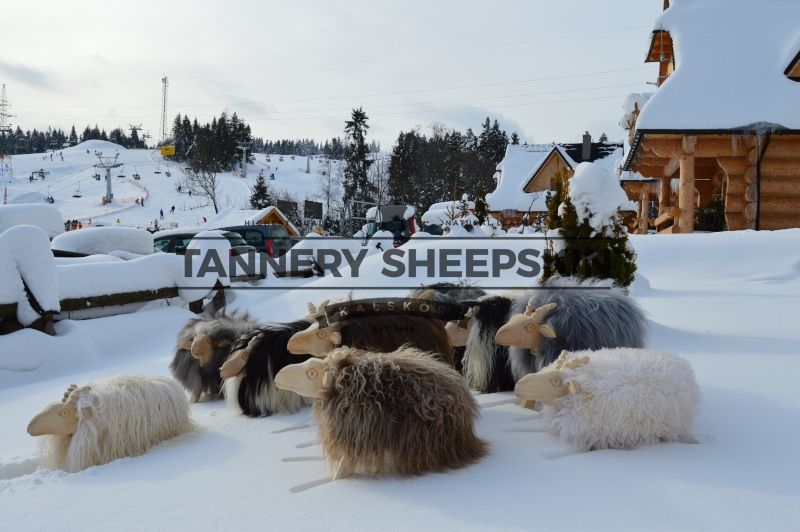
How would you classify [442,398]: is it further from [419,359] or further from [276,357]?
[276,357]

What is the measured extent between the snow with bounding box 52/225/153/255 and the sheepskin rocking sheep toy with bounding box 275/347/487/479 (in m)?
13.1

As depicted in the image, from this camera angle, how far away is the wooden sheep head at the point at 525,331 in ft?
13.9

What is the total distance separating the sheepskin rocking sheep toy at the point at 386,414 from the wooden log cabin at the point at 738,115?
11.4 meters

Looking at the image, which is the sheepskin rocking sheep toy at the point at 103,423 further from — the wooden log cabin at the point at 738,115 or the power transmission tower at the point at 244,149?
the power transmission tower at the point at 244,149

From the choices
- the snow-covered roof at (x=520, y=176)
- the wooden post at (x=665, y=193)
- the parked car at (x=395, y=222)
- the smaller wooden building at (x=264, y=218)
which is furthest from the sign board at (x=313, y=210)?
the wooden post at (x=665, y=193)

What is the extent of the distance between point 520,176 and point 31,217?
26104 mm

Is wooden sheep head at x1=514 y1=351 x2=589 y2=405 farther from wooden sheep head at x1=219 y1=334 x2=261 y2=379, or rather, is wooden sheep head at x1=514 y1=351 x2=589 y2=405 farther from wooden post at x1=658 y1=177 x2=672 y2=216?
wooden post at x1=658 y1=177 x2=672 y2=216

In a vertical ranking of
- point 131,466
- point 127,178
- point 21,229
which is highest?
point 127,178

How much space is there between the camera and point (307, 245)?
18828 millimetres

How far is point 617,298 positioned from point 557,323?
64cm

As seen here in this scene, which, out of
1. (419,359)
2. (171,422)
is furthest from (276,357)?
(419,359)

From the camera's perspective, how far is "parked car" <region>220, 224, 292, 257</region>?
928 inches

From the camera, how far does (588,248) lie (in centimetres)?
681

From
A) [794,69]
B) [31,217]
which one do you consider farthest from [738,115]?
[31,217]
